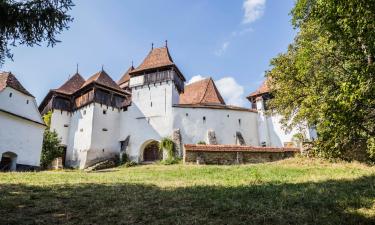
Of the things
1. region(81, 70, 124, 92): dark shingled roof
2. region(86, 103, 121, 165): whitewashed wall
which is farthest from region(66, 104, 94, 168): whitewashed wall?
region(81, 70, 124, 92): dark shingled roof

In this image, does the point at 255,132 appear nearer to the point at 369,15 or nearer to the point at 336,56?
the point at 336,56

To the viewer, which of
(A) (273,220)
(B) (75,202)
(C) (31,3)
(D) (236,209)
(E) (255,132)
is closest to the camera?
(A) (273,220)

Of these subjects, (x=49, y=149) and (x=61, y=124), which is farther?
(x=61, y=124)

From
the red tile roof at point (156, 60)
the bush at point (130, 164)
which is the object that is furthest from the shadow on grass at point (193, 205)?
the red tile roof at point (156, 60)

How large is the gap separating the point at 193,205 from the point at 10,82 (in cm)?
2171

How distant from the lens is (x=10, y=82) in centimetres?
2364

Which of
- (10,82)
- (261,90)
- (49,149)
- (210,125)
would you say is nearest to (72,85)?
(49,149)

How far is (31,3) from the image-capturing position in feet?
28.5

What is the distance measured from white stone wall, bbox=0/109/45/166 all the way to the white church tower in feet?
30.5

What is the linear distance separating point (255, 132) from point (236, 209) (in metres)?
26.1

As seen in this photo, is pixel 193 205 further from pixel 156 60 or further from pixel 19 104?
pixel 156 60

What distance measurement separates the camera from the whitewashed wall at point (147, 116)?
3098cm

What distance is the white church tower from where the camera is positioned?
102 feet

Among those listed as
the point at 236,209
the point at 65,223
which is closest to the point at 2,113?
the point at 65,223
